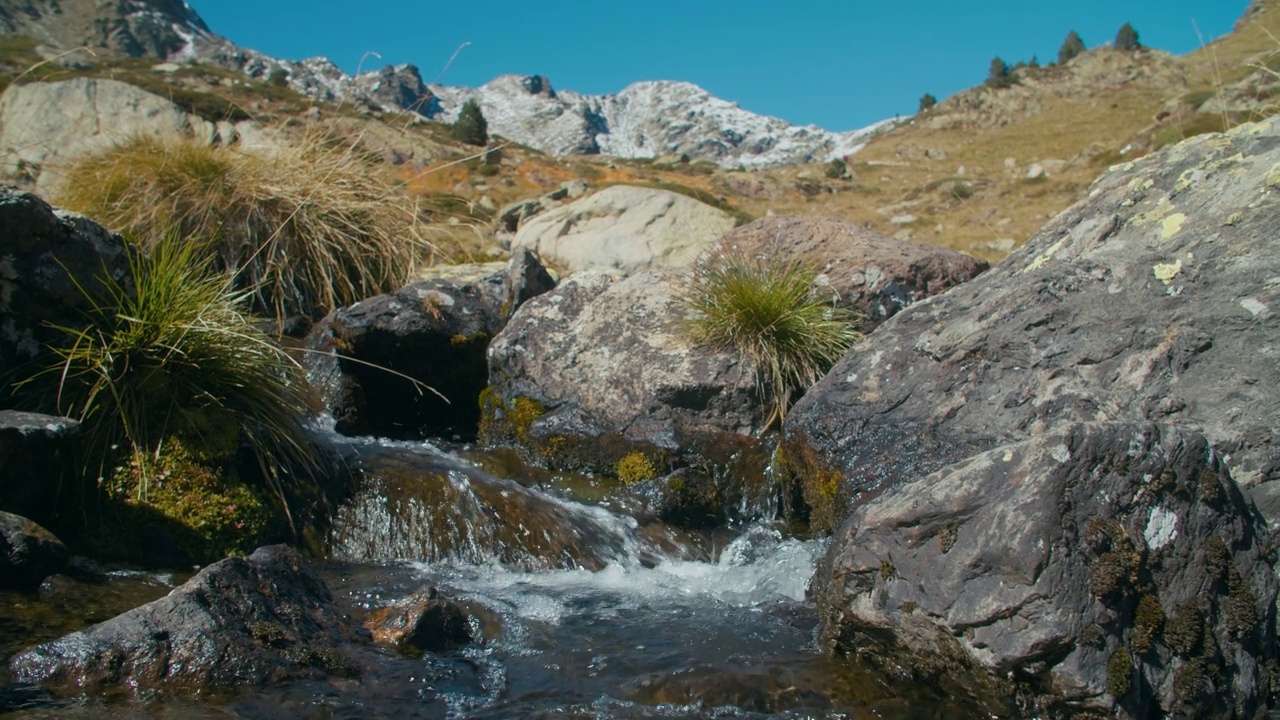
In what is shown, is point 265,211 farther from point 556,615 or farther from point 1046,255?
point 1046,255

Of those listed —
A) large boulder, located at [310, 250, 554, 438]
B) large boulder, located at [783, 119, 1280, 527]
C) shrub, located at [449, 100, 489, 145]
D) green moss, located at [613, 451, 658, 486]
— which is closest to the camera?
large boulder, located at [783, 119, 1280, 527]

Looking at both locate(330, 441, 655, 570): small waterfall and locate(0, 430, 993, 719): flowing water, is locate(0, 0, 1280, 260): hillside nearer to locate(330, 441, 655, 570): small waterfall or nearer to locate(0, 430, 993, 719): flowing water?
locate(330, 441, 655, 570): small waterfall

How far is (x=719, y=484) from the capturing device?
23.3 feet

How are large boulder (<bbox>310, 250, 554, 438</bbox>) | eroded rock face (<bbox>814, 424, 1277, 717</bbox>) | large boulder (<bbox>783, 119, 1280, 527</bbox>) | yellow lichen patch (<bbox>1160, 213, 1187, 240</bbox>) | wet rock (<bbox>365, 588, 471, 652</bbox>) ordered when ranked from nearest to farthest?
eroded rock face (<bbox>814, 424, 1277, 717</bbox>)
wet rock (<bbox>365, 588, 471, 652</bbox>)
large boulder (<bbox>783, 119, 1280, 527</bbox>)
yellow lichen patch (<bbox>1160, 213, 1187, 240</bbox>)
large boulder (<bbox>310, 250, 554, 438</bbox>)

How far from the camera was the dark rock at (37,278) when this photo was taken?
5.25m

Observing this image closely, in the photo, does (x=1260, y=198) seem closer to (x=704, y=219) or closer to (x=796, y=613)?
(x=796, y=613)

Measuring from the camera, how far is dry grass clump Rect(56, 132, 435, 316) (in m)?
8.91

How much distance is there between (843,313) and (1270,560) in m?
4.39

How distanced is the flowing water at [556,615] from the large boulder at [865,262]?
2689 mm

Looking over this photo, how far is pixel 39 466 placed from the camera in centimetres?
486

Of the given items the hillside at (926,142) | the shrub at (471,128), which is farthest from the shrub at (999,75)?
the shrub at (471,128)

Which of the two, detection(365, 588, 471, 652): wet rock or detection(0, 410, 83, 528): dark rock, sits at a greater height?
detection(0, 410, 83, 528): dark rock

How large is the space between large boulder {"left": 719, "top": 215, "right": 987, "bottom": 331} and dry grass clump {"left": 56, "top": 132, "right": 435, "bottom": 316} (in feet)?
13.8

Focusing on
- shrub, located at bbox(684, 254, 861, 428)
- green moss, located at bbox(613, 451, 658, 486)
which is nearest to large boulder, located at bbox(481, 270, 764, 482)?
green moss, located at bbox(613, 451, 658, 486)
